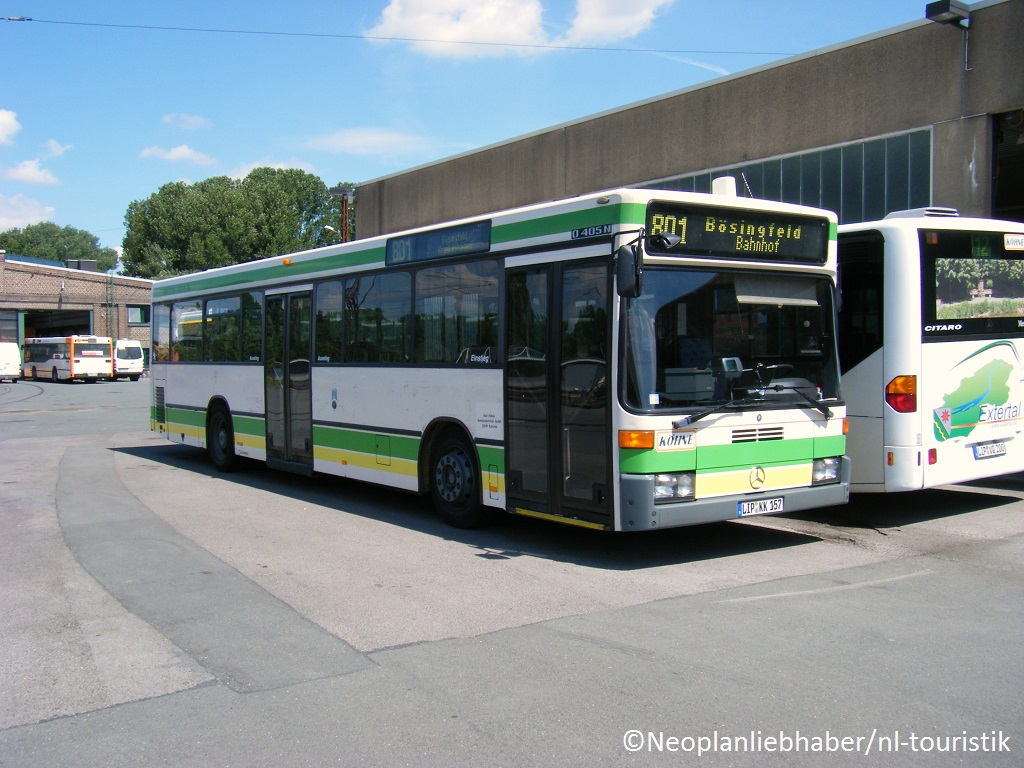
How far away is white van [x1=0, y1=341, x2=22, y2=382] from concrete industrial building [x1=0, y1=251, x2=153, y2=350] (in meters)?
6.66

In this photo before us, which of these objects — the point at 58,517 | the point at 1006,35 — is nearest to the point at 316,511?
the point at 58,517

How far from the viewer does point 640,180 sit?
21.8 m

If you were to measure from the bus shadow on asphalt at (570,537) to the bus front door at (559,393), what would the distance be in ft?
1.55

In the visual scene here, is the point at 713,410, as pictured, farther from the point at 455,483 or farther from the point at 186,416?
the point at 186,416

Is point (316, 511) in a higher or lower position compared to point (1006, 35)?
lower

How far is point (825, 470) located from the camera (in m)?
8.24

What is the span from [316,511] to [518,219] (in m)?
4.50

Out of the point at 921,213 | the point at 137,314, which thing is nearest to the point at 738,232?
the point at 921,213

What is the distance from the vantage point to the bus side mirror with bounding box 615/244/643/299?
7.01 m

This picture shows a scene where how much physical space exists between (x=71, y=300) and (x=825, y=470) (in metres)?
65.9

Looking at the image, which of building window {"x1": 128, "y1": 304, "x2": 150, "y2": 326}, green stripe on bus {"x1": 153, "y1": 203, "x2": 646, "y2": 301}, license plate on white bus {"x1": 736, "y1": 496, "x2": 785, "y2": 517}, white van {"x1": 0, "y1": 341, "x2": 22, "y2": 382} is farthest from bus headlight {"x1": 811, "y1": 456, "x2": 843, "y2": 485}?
building window {"x1": 128, "y1": 304, "x2": 150, "y2": 326}

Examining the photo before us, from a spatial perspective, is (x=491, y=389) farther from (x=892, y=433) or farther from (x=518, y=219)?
(x=892, y=433)

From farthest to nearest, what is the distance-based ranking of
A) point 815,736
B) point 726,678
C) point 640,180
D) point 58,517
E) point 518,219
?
point 640,180
point 58,517
point 518,219
point 726,678
point 815,736

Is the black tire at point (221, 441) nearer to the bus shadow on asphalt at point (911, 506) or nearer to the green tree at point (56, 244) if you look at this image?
the bus shadow on asphalt at point (911, 506)
